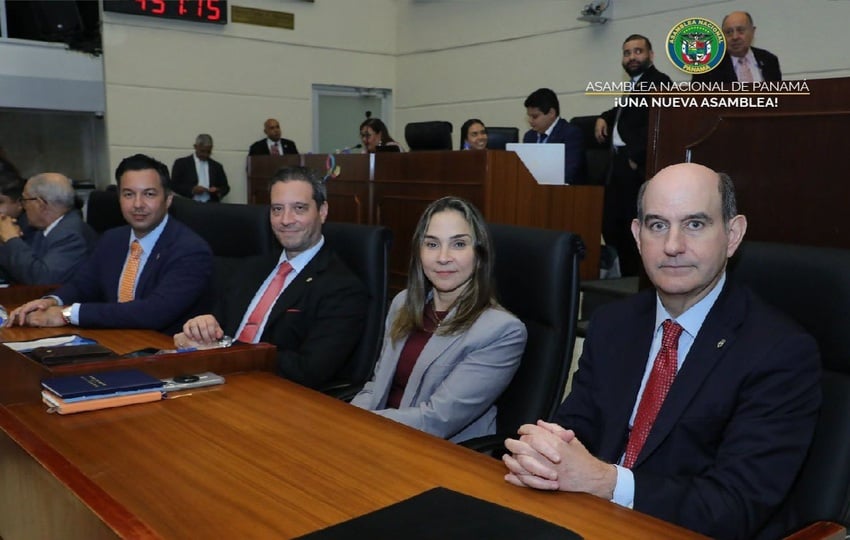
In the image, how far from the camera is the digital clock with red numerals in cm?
700

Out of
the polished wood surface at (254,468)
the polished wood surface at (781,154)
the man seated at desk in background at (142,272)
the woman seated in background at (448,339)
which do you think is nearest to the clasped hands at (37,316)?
the man seated at desk in background at (142,272)

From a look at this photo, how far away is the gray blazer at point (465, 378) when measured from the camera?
1848 millimetres

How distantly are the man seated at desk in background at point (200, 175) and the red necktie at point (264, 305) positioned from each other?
5007mm

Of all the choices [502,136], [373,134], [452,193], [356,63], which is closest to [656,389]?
[452,193]

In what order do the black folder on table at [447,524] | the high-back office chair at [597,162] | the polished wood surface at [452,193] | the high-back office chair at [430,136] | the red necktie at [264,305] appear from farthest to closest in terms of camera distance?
the high-back office chair at [597,162] < the high-back office chair at [430,136] < the polished wood surface at [452,193] < the red necktie at [264,305] < the black folder on table at [447,524]

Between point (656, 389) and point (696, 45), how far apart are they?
13.7ft

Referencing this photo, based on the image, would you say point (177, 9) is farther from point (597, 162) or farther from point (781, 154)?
point (781, 154)

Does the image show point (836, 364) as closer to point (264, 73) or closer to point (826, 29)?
point (826, 29)

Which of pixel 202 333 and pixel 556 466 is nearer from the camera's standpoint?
pixel 556 466

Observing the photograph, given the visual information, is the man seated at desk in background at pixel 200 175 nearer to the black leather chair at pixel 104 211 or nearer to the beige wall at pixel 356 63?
the beige wall at pixel 356 63

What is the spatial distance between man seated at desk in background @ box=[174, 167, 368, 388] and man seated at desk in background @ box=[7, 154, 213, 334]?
0.49ft

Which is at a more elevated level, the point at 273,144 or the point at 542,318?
the point at 273,144

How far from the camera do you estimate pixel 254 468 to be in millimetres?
1227

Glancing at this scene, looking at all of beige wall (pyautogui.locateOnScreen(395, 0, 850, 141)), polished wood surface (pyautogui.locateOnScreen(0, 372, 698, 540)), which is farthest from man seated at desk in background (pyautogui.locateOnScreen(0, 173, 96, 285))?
beige wall (pyautogui.locateOnScreen(395, 0, 850, 141))
